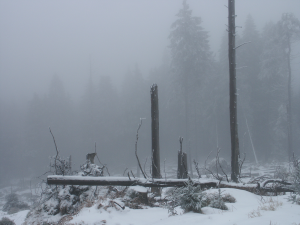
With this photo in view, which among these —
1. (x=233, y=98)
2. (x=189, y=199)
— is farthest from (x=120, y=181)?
(x=233, y=98)

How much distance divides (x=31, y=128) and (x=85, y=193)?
133 ft

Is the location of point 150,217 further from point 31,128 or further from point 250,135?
point 31,128

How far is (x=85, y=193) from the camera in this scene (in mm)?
6648

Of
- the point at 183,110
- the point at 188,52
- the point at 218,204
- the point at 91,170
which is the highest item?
the point at 188,52

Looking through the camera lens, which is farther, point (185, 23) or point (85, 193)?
point (185, 23)

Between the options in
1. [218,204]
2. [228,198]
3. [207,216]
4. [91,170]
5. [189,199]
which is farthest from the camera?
[91,170]

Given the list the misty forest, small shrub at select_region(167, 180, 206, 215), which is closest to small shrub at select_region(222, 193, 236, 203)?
small shrub at select_region(167, 180, 206, 215)

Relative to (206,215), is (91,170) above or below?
Answer: above

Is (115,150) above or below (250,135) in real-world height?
below

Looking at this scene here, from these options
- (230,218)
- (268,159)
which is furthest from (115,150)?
(230,218)

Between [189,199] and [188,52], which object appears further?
[188,52]

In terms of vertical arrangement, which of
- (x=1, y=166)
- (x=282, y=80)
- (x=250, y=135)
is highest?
(x=282, y=80)

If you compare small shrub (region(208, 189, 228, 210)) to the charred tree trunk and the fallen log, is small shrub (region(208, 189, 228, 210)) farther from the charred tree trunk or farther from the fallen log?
the charred tree trunk

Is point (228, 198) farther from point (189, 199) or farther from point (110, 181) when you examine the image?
point (110, 181)
